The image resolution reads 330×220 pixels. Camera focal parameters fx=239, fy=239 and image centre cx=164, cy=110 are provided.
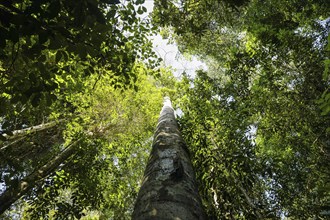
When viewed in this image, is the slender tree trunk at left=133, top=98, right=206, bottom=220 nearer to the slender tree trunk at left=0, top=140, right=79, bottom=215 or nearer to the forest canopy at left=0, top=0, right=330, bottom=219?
the forest canopy at left=0, top=0, right=330, bottom=219

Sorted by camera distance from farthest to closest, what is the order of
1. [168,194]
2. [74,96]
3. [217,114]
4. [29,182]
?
[74,96] → [217,114] → [29,182] → [168,194]

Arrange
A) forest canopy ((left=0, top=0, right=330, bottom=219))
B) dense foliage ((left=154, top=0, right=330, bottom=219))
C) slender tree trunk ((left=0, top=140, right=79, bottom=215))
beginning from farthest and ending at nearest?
slender tree trunk ((left=0, top=140, right=79, bottom=215))
dense foliage ((left=154, top=0, right=330, bottom=219))
forest canopy ((left=0, top=0, right=330, bottom=219))

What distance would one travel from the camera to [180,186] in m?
1.60

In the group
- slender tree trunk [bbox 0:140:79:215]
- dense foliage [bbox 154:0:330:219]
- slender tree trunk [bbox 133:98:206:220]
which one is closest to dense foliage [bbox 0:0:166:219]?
slender tree trunk [bbox 0:140:79:215]

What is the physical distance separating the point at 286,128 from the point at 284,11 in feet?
13.9

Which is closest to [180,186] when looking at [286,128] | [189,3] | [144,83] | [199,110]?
[189,3]

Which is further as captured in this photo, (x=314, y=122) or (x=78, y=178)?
(x=78, y=178)

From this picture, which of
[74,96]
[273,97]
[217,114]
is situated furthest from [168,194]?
[74,96]

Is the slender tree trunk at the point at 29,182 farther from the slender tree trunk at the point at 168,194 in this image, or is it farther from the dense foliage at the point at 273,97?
the dense foliage at the point at 273,97

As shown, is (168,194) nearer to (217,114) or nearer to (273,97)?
(217,114)

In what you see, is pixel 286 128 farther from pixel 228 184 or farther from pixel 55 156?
pixel 55 156

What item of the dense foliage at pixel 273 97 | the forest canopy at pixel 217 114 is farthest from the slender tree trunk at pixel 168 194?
the dense foliage at pixel 273 97

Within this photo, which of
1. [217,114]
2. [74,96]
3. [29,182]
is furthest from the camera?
[74,96]

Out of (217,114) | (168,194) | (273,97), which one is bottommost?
(168,194)
